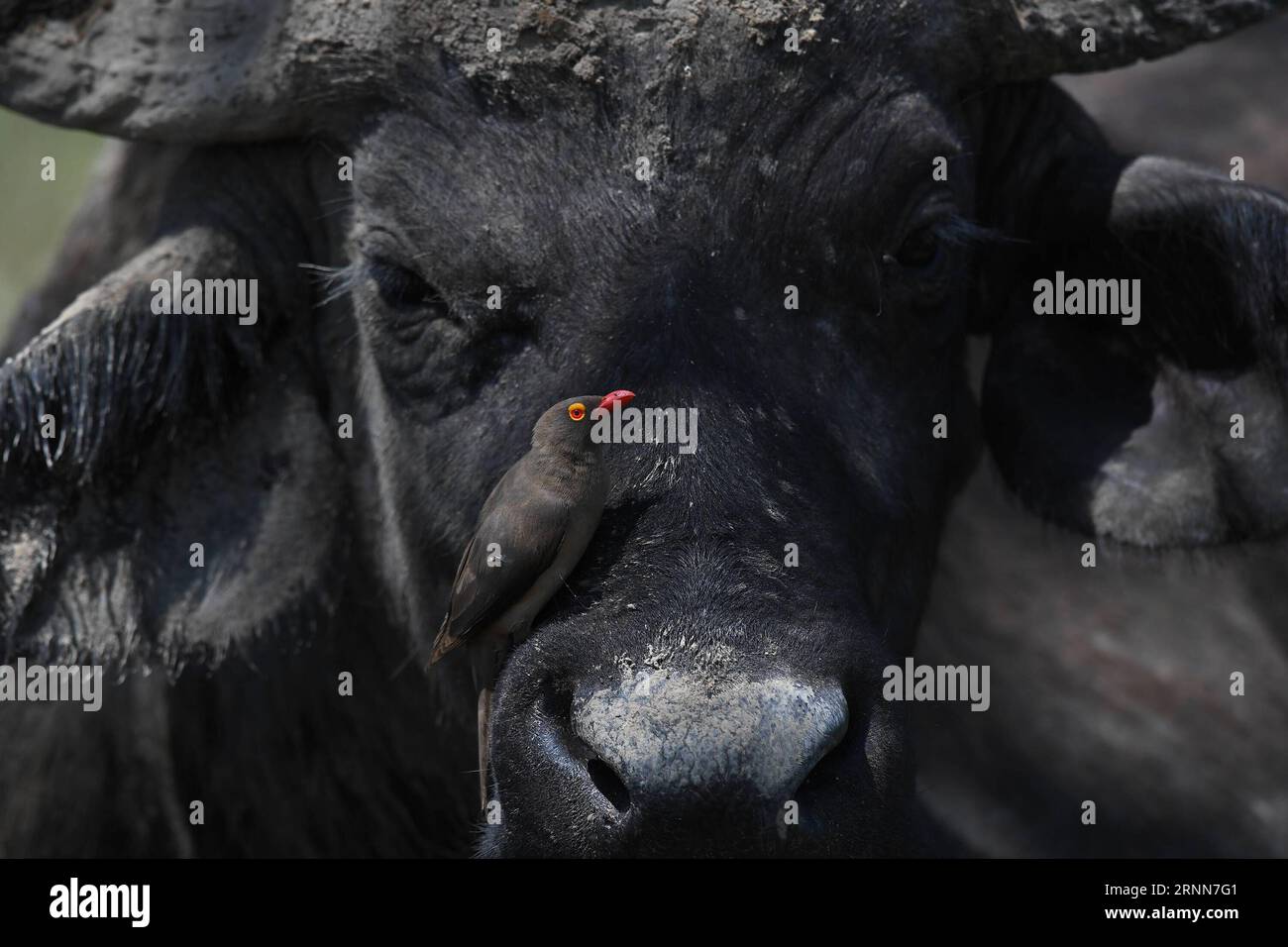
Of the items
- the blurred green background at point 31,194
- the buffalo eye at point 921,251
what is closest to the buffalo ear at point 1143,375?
the buffalo eye at point 921,251

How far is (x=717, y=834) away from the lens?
8.48ft

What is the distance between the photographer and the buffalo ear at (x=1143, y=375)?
3781 millimetres

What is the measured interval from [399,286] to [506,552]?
0.76m

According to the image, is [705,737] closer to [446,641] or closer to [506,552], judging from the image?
[506,552]

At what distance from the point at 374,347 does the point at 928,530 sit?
1207 mm

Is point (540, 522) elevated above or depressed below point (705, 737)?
above

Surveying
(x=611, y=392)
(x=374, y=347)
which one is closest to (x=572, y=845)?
(x=611, y=392)

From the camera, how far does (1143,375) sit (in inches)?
157

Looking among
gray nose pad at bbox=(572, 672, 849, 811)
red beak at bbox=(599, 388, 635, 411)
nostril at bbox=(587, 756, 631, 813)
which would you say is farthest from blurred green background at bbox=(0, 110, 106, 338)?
gray nose pad at bbox=(572, 672, 849, 811)

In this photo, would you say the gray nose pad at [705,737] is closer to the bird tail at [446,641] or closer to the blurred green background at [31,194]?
the bird tail at [446,641]

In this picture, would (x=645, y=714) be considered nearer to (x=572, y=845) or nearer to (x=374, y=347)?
(x=572, y=845)

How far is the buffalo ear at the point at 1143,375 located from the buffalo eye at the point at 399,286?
4.62ft

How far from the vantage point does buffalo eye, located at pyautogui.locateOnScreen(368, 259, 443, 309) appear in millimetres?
3324

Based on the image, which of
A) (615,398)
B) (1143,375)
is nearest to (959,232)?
(1143,375)
